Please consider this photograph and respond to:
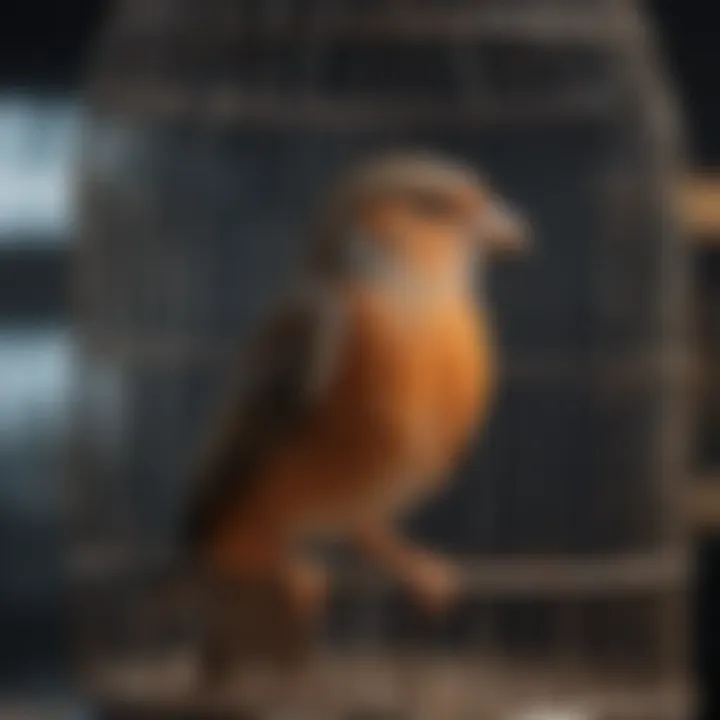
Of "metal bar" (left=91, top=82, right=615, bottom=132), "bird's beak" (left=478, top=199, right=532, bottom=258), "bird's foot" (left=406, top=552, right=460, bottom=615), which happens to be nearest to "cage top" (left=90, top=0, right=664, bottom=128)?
"metal bar" (left=91, top=82, right=615, bottom=132)

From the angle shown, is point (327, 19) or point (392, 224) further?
point (327, 19)

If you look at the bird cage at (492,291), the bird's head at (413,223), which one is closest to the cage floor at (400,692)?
the bird cage at (492,291)

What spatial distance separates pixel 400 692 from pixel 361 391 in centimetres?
13

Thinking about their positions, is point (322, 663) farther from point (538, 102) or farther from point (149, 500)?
point (538, 102)

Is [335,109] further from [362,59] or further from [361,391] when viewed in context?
[361,391]

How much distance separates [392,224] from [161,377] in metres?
0.17

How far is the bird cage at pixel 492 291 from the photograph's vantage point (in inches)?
33.2

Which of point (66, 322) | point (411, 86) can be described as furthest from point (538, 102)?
point (66, 322)

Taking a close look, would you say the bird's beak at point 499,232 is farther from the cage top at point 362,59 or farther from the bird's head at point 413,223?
the cage top at point 362,59

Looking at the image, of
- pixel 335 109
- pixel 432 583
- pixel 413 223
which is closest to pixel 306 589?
A: pixel 432 583

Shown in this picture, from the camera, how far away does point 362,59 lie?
0.94 m

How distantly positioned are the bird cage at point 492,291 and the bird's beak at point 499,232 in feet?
0.17

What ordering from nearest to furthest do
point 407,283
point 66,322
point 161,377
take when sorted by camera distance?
point 407,283
point 161,377
point 66,322

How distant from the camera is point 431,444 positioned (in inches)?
30.1
